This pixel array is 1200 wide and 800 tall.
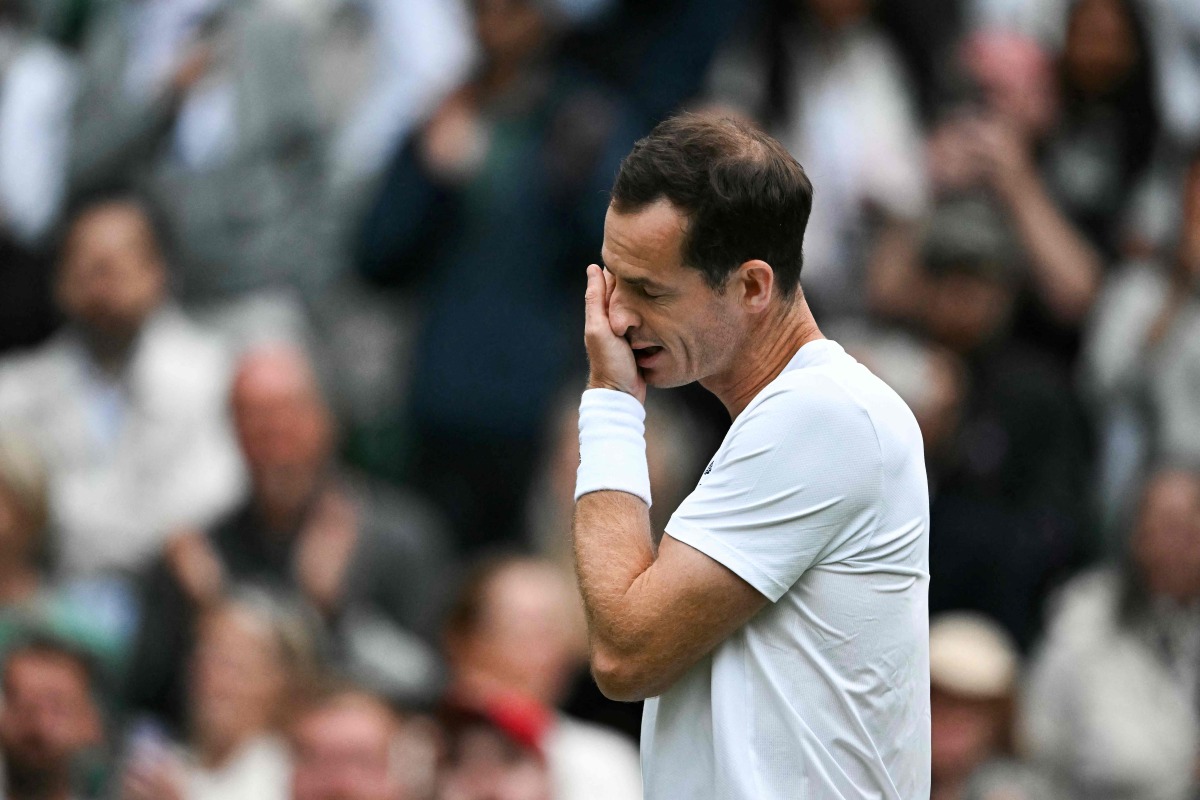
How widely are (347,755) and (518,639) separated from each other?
2.26ft

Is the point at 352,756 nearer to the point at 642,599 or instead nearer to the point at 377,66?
the point at 642,599

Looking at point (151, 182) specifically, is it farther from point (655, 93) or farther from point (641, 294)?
point (641, 294)

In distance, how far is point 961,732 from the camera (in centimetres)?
576

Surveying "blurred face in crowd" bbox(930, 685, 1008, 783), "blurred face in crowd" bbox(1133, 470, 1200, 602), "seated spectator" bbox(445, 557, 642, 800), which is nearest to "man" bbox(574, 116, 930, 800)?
"seated spectator" bbox(445, 557, 642, 800)

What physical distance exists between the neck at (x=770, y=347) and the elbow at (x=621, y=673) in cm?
48

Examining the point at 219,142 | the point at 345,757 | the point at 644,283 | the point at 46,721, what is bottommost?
the point at 46,721

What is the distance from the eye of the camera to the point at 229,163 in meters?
7.72

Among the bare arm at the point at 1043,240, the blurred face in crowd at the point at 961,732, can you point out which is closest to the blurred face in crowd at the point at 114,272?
the bare arm at the point at 1043,240

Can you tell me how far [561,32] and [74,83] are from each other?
2369 mm

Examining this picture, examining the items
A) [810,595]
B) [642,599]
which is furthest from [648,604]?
[810,595]

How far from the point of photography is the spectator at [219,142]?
7.67 metres

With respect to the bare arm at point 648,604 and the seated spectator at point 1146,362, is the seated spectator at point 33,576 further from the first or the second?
the bare arm at point 648,604

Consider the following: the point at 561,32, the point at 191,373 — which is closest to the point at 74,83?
the point at 191,373

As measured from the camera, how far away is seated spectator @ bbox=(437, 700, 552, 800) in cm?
530
